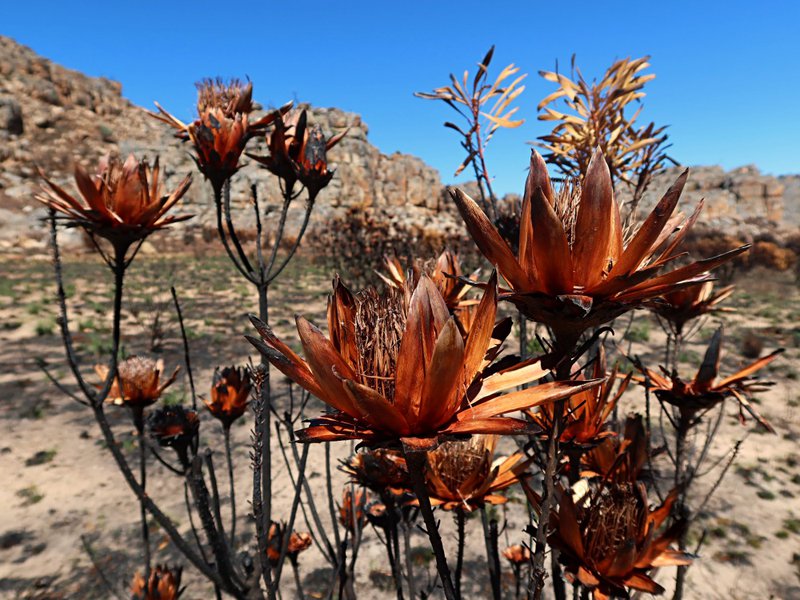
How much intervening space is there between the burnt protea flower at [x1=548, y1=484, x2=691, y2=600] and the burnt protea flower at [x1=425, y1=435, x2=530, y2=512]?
16 centimetres

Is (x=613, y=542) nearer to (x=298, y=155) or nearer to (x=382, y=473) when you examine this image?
(x=382, y=473)

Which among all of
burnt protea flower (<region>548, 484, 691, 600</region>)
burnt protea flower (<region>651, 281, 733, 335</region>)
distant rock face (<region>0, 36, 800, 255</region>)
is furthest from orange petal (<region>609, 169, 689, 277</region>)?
distant rock face (<region>0, 36, 800, 255</region>)

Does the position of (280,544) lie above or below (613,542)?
below

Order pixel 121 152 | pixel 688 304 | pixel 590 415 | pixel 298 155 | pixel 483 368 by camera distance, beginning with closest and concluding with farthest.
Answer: pixel 483 368 < pixel 590 415 < pixel 298 155 < pixel 688 304 < pixel 121 152

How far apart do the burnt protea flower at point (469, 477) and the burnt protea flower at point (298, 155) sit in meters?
0.96

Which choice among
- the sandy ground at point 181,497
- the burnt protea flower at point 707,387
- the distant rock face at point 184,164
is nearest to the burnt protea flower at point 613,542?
the burnt protea flower at point 707,387

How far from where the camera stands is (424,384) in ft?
1.89

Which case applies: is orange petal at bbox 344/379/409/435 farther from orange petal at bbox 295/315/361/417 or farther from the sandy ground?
the sandy ground

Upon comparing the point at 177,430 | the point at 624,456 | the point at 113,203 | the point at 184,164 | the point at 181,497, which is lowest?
the point at 181,497

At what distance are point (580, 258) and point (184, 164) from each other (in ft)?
100

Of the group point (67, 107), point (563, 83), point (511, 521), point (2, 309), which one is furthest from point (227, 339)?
point (67, 107)

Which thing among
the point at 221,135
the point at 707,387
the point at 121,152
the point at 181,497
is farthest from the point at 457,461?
the point at 121,152

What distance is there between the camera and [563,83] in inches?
52.0

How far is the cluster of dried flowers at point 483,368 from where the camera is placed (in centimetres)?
59
